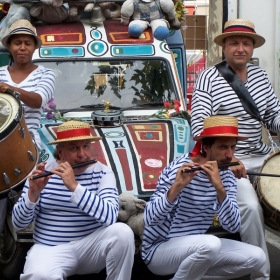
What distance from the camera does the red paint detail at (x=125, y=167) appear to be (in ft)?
19.2

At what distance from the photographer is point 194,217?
207 inches

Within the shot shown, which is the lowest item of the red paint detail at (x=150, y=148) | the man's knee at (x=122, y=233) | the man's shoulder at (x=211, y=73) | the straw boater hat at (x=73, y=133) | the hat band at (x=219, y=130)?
the man's knee at (x=122, y=233)

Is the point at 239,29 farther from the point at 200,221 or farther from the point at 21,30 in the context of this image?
the point at 21,30

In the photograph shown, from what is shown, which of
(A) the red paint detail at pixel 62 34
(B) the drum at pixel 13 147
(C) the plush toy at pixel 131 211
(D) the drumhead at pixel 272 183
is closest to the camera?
(B) the drum at pixel 13 147

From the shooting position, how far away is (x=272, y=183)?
5.79 m

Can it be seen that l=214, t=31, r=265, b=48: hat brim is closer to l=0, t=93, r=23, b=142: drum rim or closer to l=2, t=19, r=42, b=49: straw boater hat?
l=2, t=19, r=42, b=49: straw boater hat

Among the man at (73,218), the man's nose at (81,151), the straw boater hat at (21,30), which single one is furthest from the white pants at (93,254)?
the straw boater hat at (21,30)

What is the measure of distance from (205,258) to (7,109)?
1.70 metres

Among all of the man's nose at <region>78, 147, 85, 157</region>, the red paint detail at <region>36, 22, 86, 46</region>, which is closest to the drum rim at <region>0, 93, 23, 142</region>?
the man's nose at <region>78, 147, 85, 157</region>

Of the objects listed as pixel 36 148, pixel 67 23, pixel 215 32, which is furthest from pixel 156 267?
pixel 215 32

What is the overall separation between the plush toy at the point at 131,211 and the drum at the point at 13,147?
690 millimetres

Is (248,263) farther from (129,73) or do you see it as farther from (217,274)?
(129,73)

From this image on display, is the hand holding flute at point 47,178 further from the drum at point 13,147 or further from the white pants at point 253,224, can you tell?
the white pants at point 253,224

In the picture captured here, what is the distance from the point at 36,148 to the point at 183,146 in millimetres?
1265
